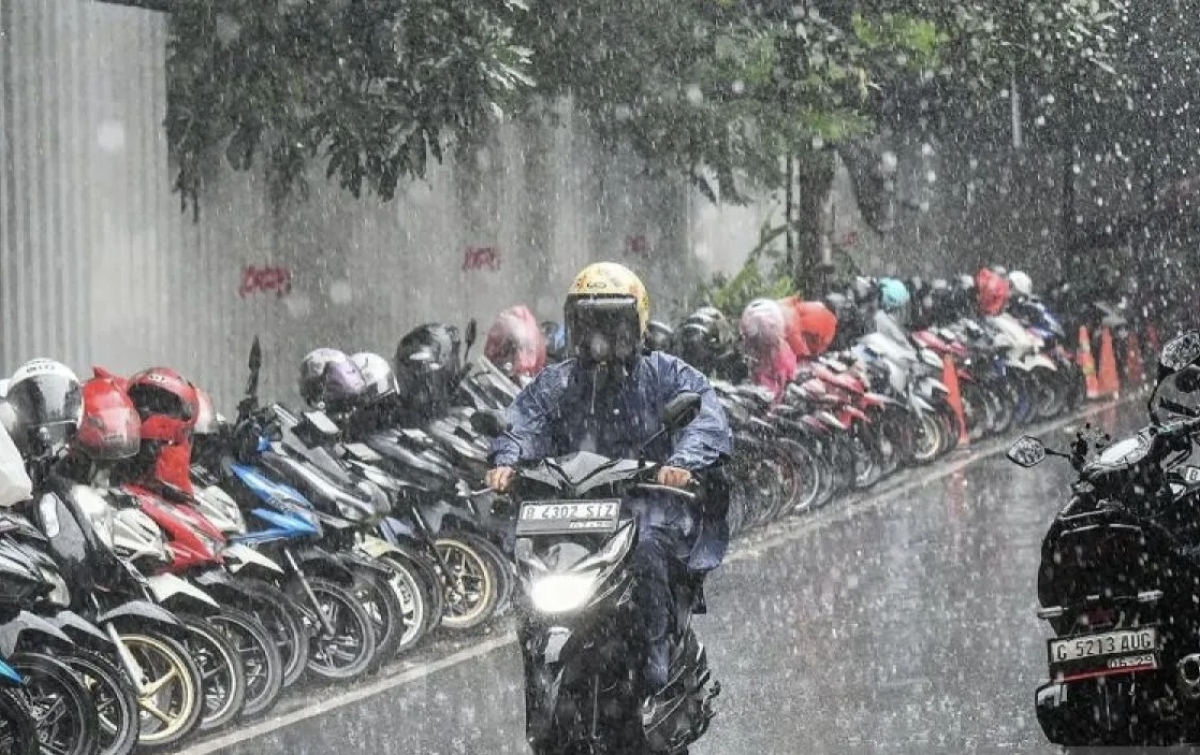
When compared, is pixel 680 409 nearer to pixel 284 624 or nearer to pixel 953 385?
pixel 284 624

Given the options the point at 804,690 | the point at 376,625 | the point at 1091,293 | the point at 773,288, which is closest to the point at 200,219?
the point at 376,625

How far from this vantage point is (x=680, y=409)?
7008mm

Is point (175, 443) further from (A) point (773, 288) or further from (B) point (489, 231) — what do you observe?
(A) point (773, 288)

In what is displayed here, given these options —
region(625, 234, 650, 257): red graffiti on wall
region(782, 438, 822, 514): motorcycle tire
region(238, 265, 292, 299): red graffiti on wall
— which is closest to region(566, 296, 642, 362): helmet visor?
region(238, 265, 292, 299): red graffiti on wall

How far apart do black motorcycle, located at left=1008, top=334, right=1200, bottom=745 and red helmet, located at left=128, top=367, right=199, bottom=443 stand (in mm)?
3566

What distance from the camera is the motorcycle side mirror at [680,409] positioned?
7008mm

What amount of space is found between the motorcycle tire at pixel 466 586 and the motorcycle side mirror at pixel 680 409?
158 inches

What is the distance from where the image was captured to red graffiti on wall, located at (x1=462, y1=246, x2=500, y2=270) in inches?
717

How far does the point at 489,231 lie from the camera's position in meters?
18.7

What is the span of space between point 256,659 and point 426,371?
3146 millimetres

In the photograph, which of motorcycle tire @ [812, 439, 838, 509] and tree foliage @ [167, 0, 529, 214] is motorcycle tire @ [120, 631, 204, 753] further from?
motorcycle tire @ [812, 439, 838, 509]

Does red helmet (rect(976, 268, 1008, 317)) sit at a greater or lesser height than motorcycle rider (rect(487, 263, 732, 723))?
lesser

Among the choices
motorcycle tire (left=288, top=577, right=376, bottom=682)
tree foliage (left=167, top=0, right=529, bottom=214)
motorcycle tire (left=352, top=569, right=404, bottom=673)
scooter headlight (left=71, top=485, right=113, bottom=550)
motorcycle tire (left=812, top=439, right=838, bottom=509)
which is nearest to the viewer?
scooter headlight (left=71, top=485, right=113, bottom=550)

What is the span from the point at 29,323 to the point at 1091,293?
14.5m
